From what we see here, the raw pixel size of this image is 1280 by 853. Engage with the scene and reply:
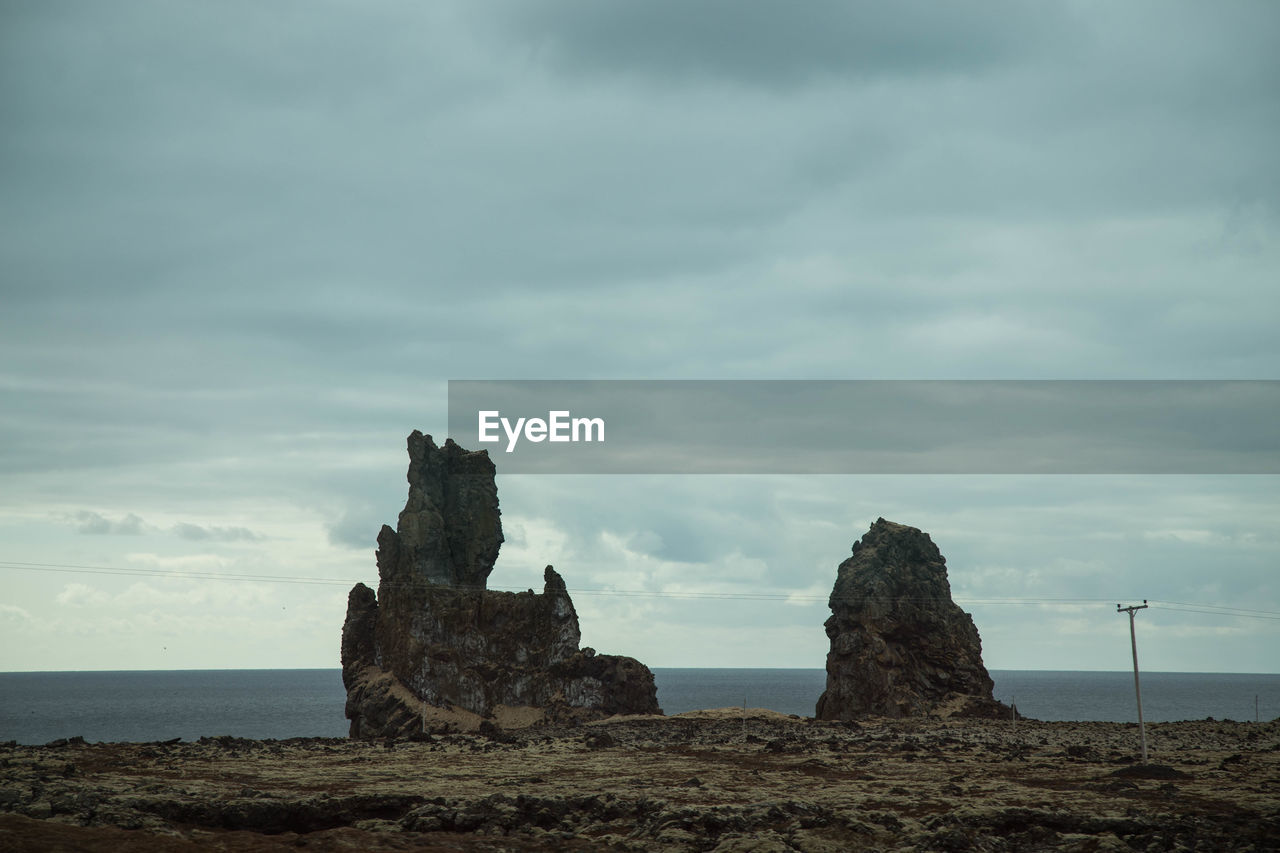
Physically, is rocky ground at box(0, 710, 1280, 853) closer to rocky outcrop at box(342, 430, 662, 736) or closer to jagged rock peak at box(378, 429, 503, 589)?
rocky outcrop at box(342, 430, 662, 736)

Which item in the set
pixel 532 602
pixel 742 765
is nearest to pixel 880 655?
pixel 532 602

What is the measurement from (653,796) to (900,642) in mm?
60594

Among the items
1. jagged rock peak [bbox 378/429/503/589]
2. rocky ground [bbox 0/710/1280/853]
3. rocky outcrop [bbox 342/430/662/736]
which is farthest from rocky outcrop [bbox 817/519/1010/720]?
jagged rock peak [bbox 378/429/503/589]

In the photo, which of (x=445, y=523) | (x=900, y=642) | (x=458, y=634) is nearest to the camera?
(x=900, y=642)

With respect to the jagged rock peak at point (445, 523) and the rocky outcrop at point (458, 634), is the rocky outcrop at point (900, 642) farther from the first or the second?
the jagged rock peak at point (445, 523)

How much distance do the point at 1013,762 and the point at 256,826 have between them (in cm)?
3390

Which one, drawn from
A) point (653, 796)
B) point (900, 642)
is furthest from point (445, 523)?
point (653, 796)

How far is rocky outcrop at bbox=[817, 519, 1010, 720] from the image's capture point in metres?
87.7

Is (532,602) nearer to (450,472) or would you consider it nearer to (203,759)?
(450,472)

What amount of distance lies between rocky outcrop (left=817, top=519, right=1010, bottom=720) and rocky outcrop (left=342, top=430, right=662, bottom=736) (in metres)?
18.3

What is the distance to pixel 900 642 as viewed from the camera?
3622 inches

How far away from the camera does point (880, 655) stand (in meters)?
88.7

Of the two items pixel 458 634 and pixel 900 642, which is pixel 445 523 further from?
pixel 900 642

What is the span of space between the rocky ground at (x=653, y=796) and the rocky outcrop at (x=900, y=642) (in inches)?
1087
